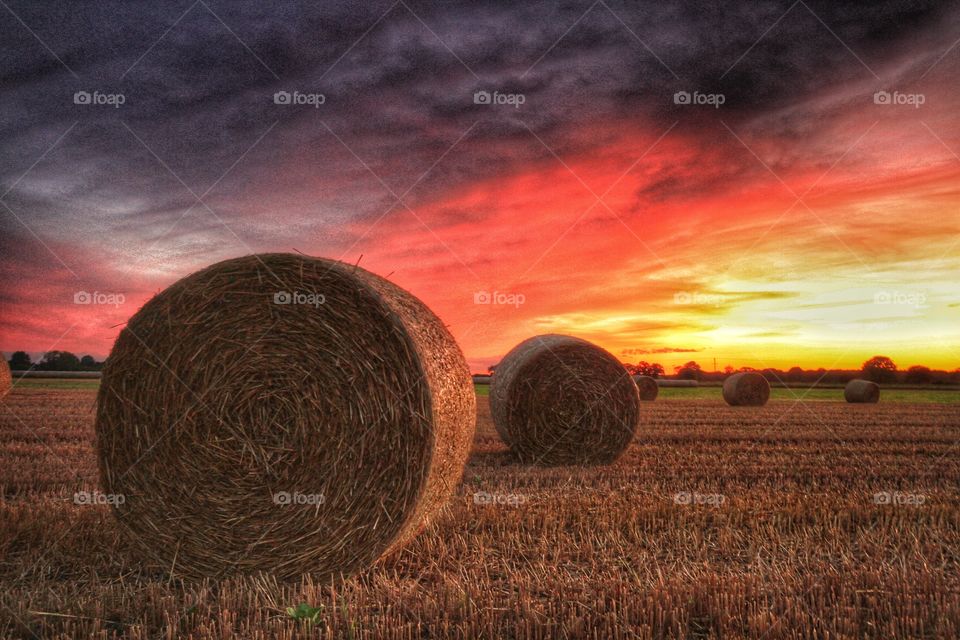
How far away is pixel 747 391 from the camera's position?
24.5m

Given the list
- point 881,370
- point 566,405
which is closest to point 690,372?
point 881,370

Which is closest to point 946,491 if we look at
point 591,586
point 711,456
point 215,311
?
point 711,456

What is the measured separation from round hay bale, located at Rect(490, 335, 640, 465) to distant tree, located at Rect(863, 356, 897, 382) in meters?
43.2

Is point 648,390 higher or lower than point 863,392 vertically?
higher

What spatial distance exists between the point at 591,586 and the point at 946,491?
5.70m

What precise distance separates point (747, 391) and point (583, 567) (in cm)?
2125

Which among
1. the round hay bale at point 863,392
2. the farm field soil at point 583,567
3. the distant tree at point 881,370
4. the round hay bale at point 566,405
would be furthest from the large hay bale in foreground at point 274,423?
the distant tree at point 881,370

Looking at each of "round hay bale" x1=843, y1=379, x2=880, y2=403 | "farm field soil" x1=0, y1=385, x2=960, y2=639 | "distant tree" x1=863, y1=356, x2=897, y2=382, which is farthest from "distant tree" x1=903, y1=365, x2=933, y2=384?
"farm field soil" x1=0, y1=385, x2=960, y2=639

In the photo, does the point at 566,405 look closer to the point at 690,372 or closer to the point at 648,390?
the point at 648,390

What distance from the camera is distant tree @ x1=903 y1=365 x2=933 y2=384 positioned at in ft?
150

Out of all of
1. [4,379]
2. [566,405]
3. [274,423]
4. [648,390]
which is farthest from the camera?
[648,390]

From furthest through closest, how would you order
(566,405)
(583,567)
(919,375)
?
(919,375) < (566,405) < (583,567)

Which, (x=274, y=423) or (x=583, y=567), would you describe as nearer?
(x=583, y=567)

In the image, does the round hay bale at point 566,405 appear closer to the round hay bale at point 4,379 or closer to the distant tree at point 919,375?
the round hay bale at point 4,379
